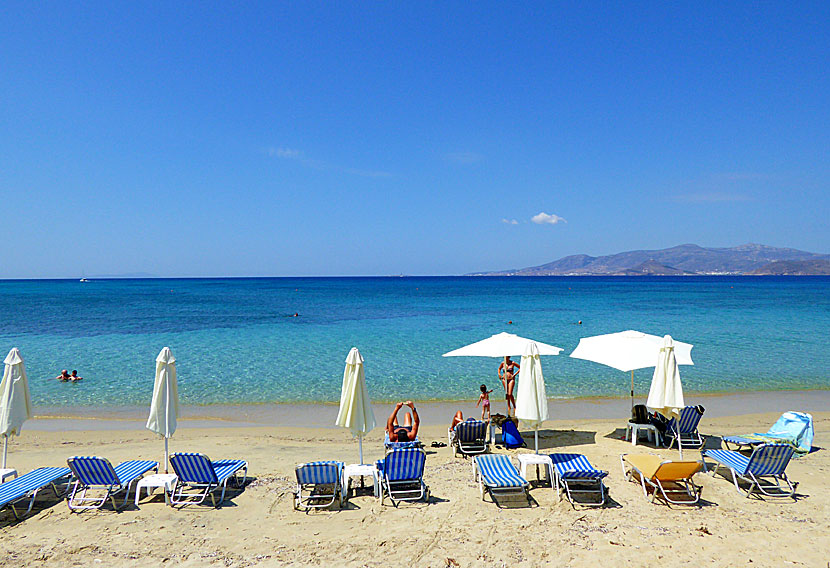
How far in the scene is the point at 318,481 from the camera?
6461mm

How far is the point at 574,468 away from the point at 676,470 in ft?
4.45

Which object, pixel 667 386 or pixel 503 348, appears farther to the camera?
pixel 503 348

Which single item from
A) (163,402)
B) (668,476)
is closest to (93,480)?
(163,402)

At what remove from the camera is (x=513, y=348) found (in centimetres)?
927

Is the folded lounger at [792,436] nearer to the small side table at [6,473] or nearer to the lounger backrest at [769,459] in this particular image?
the lounger backrest at [769,459]

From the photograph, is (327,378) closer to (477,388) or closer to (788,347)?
(477,388)

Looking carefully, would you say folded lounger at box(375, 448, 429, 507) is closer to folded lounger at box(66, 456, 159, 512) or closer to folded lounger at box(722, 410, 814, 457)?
folded lounger at box(66, 456, 159, 512)

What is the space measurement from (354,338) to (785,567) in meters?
23.9

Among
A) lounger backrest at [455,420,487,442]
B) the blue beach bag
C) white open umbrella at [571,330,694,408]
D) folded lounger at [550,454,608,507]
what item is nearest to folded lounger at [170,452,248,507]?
lounger backrest at [455,420,487,442]

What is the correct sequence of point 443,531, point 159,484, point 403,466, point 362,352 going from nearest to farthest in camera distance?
1. point 443,531
2. point 159,484
3. point 403,466
4. point 362,352

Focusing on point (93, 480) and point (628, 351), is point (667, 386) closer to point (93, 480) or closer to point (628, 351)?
point (628, 351)

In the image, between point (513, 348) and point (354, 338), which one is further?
point (354, 338)

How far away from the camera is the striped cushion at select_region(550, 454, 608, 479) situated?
6.52m

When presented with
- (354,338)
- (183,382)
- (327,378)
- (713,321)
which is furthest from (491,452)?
(713,321)
